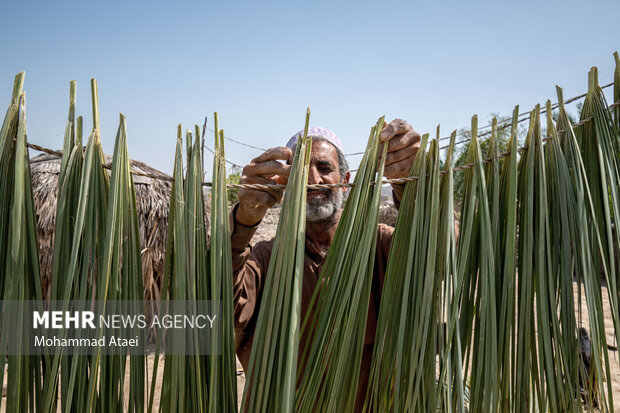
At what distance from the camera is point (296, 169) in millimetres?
1054

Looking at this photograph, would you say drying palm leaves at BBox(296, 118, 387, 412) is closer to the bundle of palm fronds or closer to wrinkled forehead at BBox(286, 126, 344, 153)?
the bundle of palm fronds

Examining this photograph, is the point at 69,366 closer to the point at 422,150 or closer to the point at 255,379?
the point at 255,379

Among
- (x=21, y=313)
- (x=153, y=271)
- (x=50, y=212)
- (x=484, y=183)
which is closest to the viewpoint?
(x=21, y=313)

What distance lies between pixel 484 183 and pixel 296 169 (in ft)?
1.46

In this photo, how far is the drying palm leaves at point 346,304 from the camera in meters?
1.04

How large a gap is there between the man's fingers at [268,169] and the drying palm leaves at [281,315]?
6.7 inches

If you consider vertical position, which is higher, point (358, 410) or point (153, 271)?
point (153, 271)

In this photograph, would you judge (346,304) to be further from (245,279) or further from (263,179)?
(245,279)

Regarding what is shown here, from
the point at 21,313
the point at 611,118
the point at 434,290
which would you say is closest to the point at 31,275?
the point at 21,313

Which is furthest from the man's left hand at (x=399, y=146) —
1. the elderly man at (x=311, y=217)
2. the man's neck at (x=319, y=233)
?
the man's neck at (x=319, y=233)

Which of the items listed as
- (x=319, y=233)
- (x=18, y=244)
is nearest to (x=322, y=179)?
(x=319, y=233)

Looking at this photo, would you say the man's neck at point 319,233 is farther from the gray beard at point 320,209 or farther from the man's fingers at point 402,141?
the man's fingers at point 402,141

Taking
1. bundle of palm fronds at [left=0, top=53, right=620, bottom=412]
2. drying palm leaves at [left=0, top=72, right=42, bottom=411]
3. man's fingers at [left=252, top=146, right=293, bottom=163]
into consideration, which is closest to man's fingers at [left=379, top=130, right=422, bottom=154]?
bundle of palm fronds at [left=0, top=53, right=620, bottom=412]

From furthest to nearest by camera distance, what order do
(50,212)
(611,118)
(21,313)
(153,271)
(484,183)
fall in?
1. (153,271)
2. (50,212)
3. (611,118)
4. (484,183)
5. (21,313)
